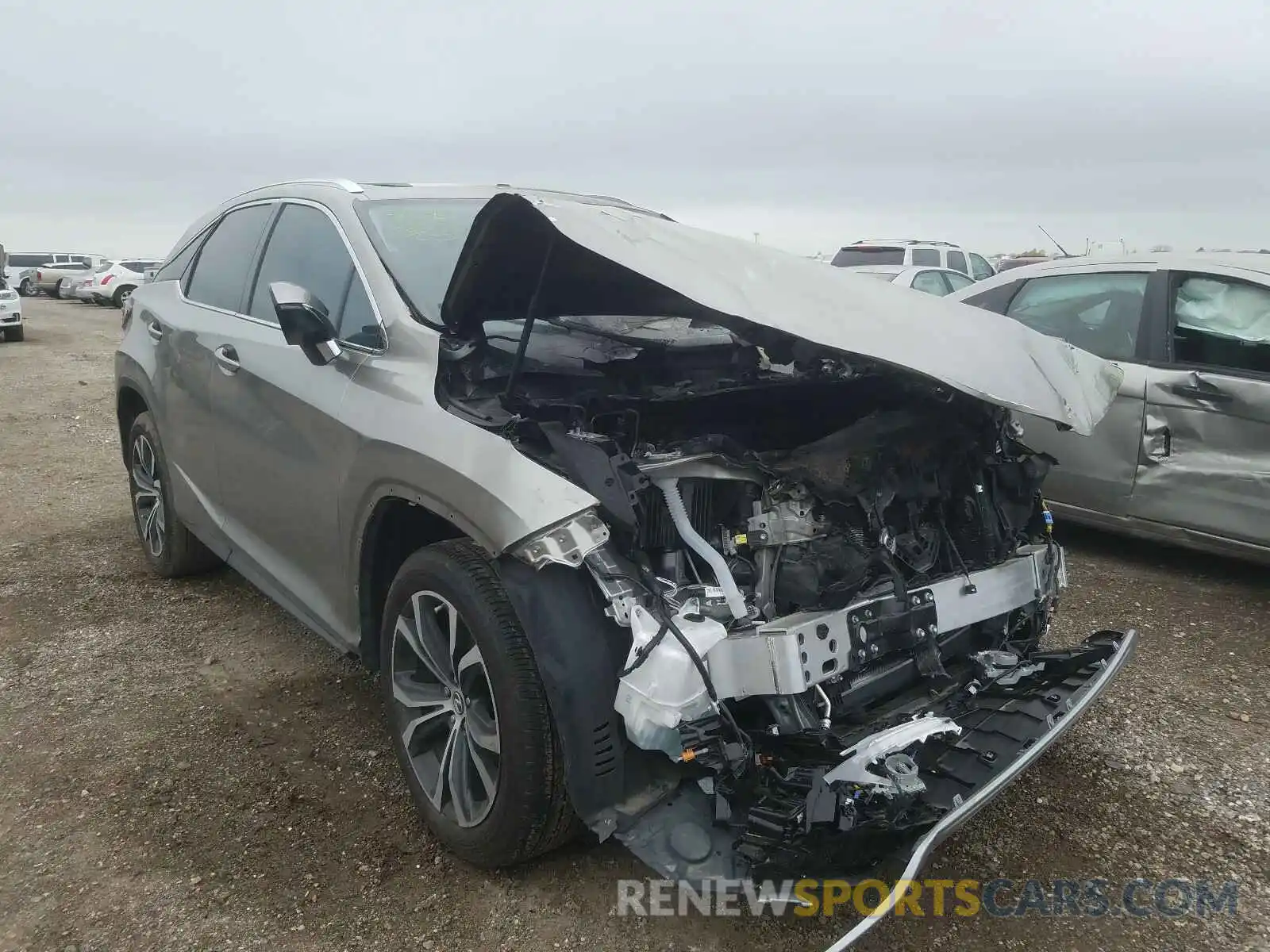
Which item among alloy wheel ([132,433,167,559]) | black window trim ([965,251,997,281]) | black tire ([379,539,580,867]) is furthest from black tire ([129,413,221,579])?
black window trim ([965,251,997,281])

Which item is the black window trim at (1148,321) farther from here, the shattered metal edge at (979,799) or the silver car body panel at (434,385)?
the shattered metal edge at (979,799)

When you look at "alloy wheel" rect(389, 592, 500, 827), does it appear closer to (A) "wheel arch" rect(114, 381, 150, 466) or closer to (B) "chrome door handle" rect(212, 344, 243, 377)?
(B) "chrome door handle" rect(212, 344, 243, 377)

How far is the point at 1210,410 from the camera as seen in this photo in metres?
4.36

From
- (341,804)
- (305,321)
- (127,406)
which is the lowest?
(341,804)

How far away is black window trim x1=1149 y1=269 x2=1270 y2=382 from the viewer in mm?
4385

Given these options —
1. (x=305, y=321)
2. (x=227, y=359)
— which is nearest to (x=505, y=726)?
(x=305, y=321)

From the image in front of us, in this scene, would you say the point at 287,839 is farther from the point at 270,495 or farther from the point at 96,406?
the point at 96,406

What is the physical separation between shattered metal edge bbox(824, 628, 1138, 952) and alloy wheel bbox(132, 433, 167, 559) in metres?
3.90

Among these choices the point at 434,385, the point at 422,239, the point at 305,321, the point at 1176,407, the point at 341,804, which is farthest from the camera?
the point at 1176,407

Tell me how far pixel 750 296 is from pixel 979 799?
1.32 m

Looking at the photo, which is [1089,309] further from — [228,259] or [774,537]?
[228,259]

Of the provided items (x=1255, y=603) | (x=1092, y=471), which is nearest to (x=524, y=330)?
(x=1092, y=471)

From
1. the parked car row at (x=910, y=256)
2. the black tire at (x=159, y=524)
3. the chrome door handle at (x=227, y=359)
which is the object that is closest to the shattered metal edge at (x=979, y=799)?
the chrome door handle at (x=227, y=359)

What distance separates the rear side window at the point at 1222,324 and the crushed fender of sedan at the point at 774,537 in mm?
1516
